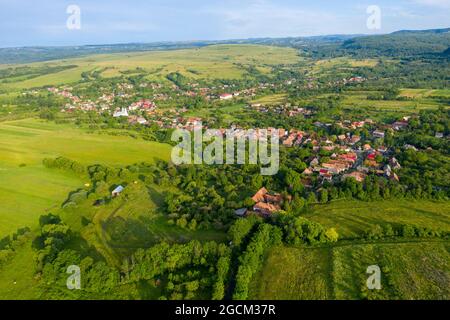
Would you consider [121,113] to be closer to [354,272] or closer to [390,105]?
[390,105]

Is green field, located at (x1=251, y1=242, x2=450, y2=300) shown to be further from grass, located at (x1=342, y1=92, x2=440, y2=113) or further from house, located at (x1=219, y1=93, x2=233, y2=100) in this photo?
house, located at (x1=219, y1=93, x2=233, y2=100)

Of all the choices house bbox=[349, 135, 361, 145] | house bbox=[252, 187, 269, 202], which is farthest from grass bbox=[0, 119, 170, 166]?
house bbox=[349, 135, 361, 145]

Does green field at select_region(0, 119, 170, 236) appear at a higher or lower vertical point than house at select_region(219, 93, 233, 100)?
lower

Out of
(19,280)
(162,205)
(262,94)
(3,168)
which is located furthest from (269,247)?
(262,94)

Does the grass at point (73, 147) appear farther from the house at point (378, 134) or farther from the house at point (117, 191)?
the house at point (378, 134)

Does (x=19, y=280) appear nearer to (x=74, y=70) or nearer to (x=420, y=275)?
(x=420, y=275)

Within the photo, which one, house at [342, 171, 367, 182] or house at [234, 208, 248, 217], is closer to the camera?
house at [234, 208, 248, 217]

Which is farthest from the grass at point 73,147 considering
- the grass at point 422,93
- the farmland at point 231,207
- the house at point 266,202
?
the grass at point 422,93
